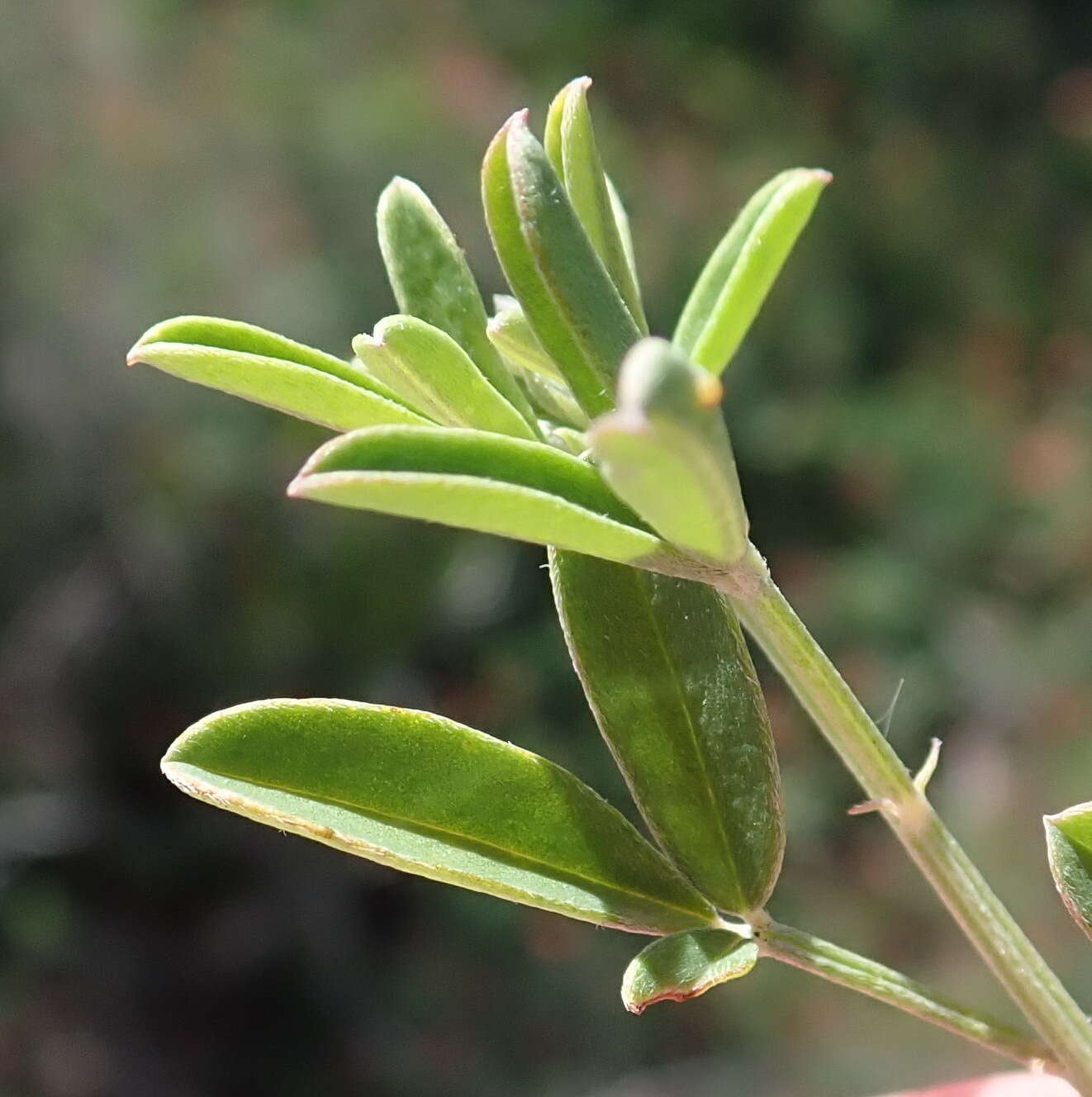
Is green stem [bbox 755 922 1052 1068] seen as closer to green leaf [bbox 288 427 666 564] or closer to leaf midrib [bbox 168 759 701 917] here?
leaf midrib [bbox 168 759 701 917]

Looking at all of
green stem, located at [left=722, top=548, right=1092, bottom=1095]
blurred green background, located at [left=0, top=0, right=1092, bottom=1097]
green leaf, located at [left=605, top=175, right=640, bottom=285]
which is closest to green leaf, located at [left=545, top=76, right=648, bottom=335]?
green leaf, located at [left=605, top=175, right=640, bottom=285]

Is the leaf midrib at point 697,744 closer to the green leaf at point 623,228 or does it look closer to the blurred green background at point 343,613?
the green leaf at point 623,228

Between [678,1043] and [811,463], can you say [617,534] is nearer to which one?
[678,1043]

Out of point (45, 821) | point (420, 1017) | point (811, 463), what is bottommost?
point (420, 1017)

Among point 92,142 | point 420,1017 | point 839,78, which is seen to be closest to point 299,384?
point 420,1017

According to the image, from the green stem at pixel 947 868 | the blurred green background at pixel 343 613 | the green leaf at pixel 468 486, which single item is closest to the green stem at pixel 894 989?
the green stem at pixel 947 868

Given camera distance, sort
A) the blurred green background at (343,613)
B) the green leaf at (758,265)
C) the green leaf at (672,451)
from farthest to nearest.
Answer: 1. the blurred green background at (343,613)
2. the green leaf at (758,265)
3. the green leaf at (672,451)
